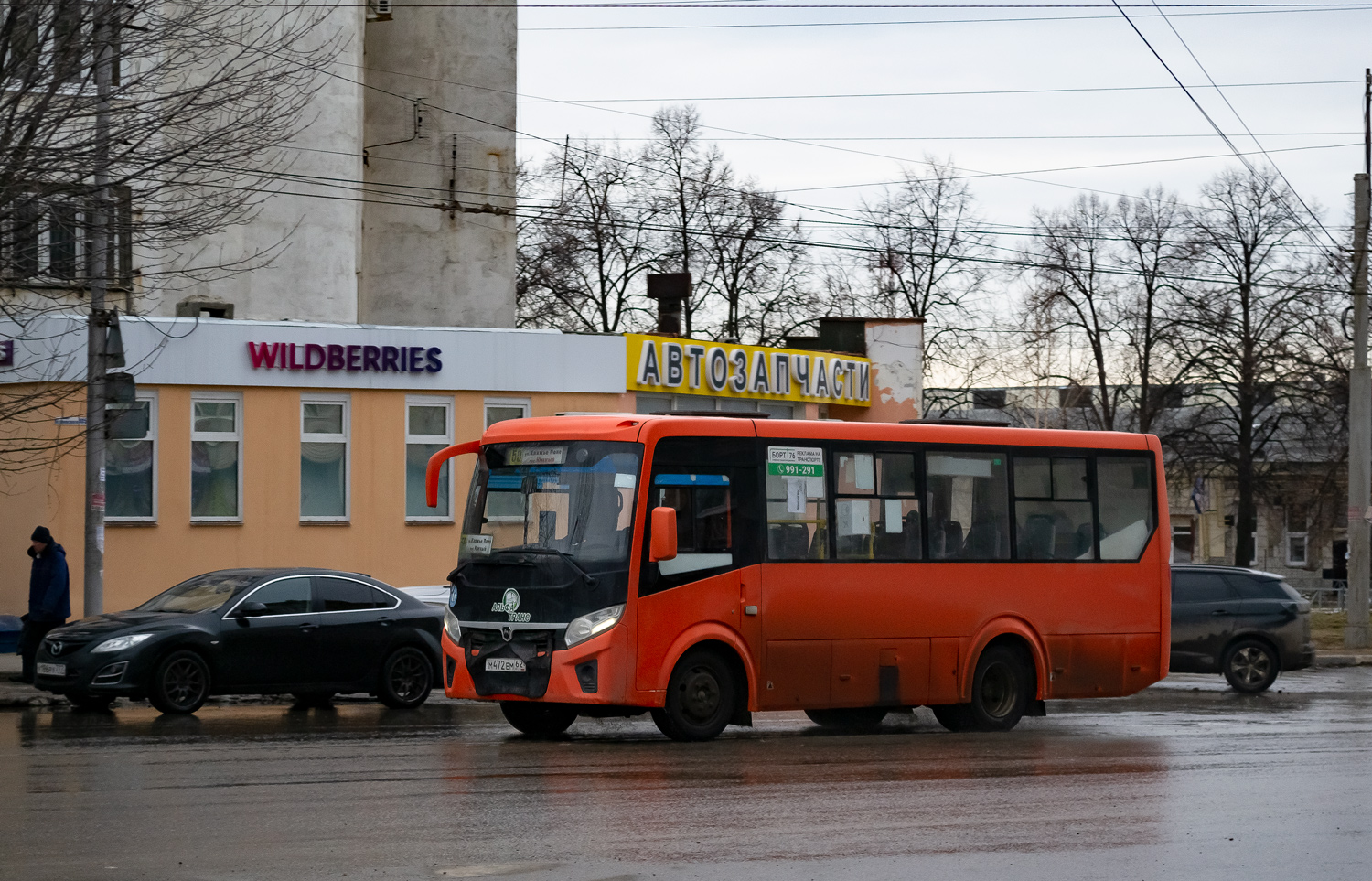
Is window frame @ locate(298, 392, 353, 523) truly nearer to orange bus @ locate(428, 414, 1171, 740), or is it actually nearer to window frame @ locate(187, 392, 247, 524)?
window frame @ locate(187, 392, 247, 524)

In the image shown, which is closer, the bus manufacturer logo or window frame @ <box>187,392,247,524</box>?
the bus manufacturer logo

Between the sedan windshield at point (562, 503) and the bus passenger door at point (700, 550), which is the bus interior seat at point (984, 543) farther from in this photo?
the sedan windshield at point (562, 503)

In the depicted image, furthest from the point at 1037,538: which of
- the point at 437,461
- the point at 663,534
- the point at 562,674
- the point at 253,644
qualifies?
the point at 253,644

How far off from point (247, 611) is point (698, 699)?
547 centimetres

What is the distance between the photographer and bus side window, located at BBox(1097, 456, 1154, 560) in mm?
17344

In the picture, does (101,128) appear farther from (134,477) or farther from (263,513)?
(263,513)

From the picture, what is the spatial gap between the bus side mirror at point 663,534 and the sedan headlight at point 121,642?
5816 mm

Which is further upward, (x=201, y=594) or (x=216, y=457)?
Result: (x=216, y=457)

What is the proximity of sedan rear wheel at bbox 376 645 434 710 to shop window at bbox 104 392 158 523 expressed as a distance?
844 cm

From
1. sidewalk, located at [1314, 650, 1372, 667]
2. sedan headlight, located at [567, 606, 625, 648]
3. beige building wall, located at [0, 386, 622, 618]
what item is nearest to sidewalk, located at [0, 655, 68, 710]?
beige building wall, located at [0, 386, 622, 618]

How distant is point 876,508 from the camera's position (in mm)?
15688

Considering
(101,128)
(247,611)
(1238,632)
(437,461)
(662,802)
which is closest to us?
(662,802)

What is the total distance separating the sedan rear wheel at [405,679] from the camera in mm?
18188

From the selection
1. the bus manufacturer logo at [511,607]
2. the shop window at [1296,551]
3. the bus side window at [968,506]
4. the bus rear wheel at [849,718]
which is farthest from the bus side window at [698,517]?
the shop window at [1296,551]
